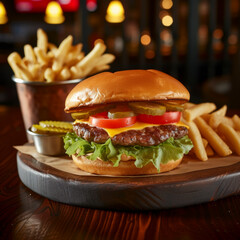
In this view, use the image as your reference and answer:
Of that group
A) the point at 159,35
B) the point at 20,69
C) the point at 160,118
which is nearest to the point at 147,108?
the point at 160,118

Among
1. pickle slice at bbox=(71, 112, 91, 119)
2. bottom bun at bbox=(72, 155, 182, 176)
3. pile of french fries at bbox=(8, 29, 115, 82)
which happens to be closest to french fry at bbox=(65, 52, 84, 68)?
pile of french fries at bbox=(8, 29, 115, 82)

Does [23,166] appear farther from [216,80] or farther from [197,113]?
[216,80]

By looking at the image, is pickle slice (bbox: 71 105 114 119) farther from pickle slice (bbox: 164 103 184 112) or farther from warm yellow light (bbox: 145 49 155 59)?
warm yellow light (bbox: 145 49 155 59)

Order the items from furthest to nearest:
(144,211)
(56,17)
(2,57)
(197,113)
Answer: (56,17)
(2,57)
(197,113)
(144,211)

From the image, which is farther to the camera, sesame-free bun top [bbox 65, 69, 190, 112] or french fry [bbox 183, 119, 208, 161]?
french fry [bbox 183, 119, 208, 161]

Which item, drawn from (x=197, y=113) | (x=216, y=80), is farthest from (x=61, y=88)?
(x=216, y=80)

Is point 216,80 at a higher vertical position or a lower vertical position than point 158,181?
lower

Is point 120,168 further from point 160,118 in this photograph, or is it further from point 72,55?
point 72,55
